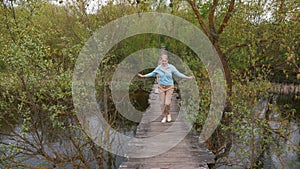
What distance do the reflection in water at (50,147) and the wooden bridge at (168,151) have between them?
4.92ft

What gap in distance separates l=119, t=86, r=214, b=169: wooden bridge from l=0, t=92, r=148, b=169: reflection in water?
1.50m

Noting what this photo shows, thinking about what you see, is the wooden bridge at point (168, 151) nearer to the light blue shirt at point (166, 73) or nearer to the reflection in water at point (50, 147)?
the light blue shirt at point (166, 73)

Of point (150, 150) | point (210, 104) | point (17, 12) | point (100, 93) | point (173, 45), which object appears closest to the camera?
point (150, 150)

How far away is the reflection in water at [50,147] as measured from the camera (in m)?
5.16

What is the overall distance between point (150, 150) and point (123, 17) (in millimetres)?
4502

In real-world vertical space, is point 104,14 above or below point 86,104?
above

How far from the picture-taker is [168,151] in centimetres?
416

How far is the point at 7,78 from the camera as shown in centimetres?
488

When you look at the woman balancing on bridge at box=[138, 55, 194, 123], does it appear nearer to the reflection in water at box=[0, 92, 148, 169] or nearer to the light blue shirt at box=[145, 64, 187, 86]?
the light blue shirt at box=[145, 64, 187, 86]

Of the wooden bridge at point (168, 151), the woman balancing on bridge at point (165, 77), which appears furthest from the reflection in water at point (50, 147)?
the woman balancing on bridge at point (165, 77)

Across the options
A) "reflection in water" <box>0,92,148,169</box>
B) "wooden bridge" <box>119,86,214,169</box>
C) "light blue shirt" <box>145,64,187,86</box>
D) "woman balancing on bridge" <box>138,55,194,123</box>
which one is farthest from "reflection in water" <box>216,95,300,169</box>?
"reflection in water" <box>0,92,148,169</box>

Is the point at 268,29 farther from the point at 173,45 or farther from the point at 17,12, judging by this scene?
the point at 173,45

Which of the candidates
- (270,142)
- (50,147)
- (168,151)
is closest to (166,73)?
(168,151)

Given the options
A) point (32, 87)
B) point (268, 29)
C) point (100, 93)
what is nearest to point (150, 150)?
point (32, 87)
